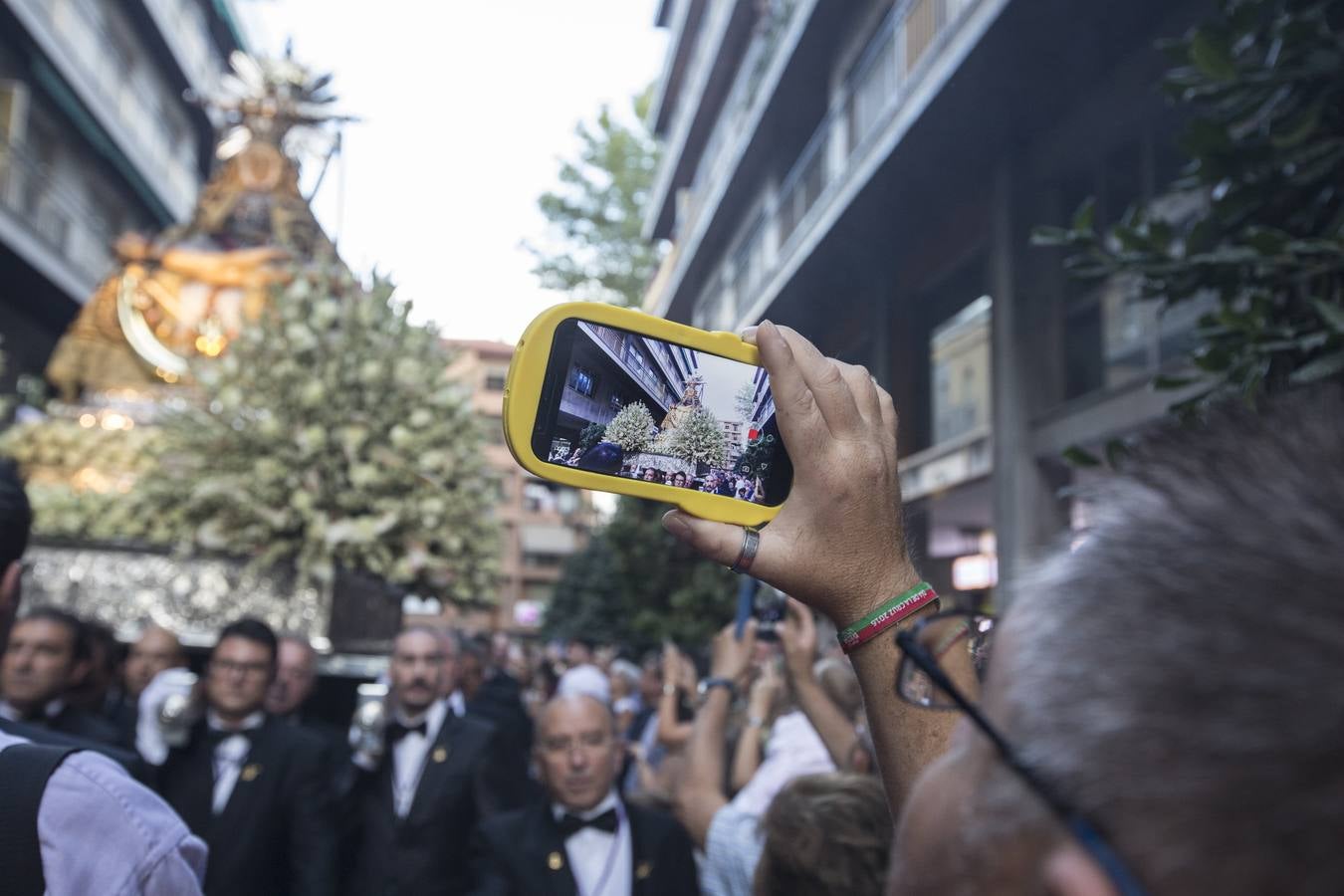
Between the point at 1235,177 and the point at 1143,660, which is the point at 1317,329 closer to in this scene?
the point at 1235,177

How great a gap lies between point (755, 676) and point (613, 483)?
4.94 meters

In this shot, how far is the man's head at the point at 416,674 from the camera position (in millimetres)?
6617

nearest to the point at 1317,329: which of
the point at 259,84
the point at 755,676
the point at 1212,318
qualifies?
the point at 1212,318

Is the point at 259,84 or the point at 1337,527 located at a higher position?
the point at 259,84

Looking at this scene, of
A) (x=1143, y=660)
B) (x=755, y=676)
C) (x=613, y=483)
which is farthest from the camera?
(x=755, y=676)

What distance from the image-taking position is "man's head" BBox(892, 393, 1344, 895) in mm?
770

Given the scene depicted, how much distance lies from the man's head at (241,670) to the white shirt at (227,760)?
5cm

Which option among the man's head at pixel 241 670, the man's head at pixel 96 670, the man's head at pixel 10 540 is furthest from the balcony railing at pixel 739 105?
the man's head at pixel 10 540

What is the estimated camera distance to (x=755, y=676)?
6398 mm

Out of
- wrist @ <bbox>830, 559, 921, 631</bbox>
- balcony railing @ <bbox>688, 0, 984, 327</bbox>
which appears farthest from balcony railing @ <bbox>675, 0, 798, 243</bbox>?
wrist @ <bbox>830, 559, 921, 631</bbox>

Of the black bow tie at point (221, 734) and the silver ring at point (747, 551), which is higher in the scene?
the silver ring at point (747, 551)

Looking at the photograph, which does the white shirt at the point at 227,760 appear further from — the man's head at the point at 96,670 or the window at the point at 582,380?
the window at the point at 582,380

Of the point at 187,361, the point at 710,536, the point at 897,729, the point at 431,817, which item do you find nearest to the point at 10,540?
the point at 710,536

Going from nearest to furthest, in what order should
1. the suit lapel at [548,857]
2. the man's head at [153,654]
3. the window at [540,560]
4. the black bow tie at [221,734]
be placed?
the suit lapel at [548,857], the black bow tie at [221,734], the man's head at [153,654], the window at [540,560]
